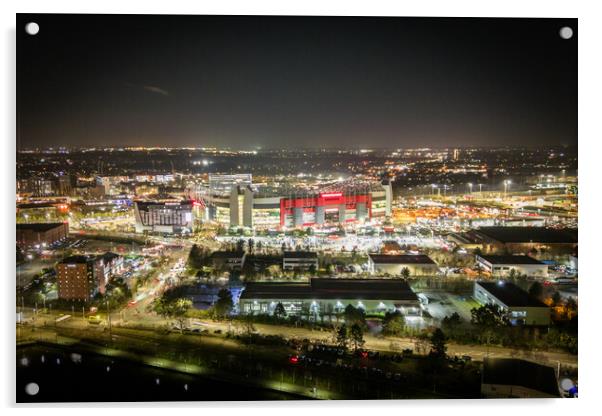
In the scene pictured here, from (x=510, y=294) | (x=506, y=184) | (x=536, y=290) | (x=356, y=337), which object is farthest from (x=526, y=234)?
(x=356, y=337)

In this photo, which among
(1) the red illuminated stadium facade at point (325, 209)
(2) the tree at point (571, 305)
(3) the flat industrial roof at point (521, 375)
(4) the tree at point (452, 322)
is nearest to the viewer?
(3) the flat industrial roof at point (521, 375)

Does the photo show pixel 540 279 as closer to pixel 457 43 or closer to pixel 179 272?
pixel 457 43

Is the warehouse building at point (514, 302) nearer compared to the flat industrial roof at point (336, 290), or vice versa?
the warehouse building at point (514, 302)

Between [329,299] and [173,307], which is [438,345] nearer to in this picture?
[329,299]

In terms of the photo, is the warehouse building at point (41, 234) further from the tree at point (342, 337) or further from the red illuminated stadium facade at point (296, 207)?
the tree at point (342, 337)

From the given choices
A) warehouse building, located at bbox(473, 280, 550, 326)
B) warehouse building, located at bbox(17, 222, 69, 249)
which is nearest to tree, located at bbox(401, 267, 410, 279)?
warehouse building, located at bbox(473, 280, 550, 326)

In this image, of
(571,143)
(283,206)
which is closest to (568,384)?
(571,143)

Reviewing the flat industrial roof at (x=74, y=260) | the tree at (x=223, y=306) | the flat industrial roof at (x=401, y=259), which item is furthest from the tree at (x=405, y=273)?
the flat industrial roof at (x=74, y=260)
